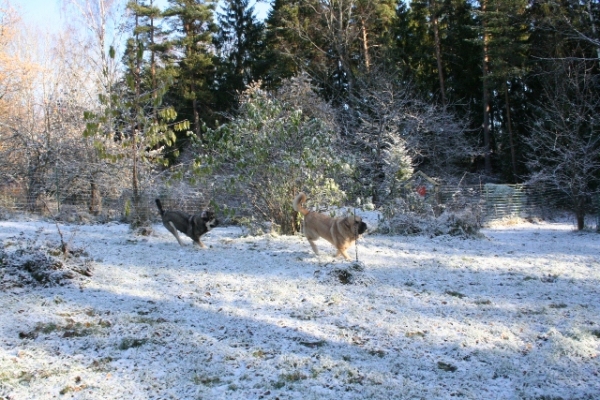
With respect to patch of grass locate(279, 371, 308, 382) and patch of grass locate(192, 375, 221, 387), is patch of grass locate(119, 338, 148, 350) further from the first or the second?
patch of grass locate(279, 371, 308, 382)

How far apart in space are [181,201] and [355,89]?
14.0 metres

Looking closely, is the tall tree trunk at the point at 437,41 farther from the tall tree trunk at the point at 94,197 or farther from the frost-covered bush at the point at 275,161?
the tall tree trunk at the point at 94,197

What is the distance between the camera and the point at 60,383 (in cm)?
323

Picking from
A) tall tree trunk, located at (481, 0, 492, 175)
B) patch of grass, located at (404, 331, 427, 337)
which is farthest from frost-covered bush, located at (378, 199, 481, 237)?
tall tree trunk, located at (481, 0, 492, 175)

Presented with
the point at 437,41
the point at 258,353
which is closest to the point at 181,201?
the point at 258,353

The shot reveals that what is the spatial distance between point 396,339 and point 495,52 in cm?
2250

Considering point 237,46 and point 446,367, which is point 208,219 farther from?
point 237,46

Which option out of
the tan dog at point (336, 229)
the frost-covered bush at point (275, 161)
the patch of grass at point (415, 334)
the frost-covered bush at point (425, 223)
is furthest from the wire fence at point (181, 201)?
the patch of grass at point (415, 334)

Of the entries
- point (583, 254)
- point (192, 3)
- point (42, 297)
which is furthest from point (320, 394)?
point (192, 3)

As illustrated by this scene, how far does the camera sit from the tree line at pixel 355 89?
15.4 metres

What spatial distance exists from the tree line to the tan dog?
8.95ft

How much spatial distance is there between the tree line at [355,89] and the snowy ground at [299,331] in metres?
4.74

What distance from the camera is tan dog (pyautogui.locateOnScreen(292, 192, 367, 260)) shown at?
7.75 meters

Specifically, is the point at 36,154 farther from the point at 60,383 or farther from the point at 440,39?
the point at 440,39
